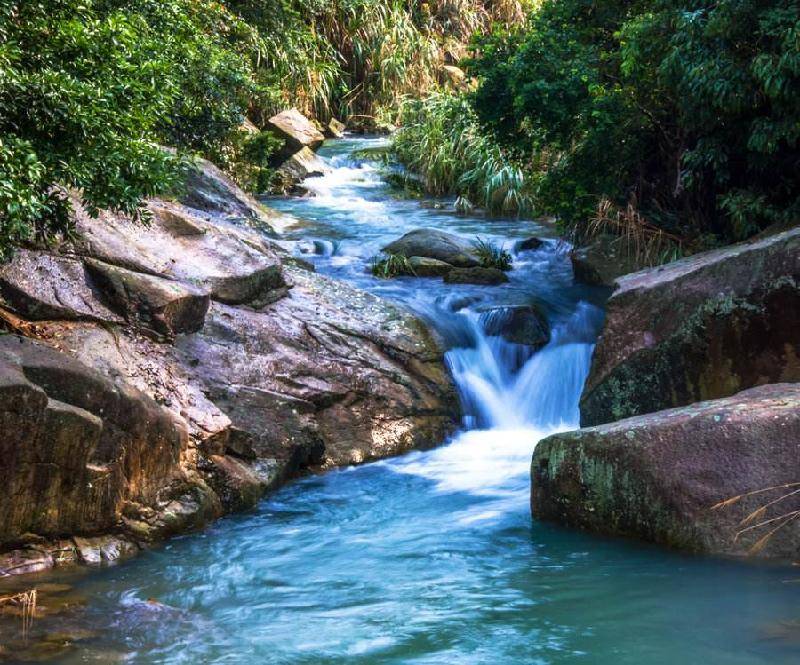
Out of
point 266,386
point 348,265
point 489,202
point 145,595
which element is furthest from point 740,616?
point 489,202

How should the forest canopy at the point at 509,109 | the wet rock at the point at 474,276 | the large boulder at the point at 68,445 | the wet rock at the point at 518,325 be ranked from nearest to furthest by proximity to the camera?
the large boulder at the point at 68,445 < the forest canopy at the point at 509,109 < the wet rock at the point at 518,325 < the wet rock at the point at 474,276

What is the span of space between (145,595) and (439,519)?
2.18 m

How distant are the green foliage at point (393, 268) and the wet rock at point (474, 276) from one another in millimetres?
519

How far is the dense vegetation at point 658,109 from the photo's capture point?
28.4 ft

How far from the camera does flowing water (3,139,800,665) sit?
439cm

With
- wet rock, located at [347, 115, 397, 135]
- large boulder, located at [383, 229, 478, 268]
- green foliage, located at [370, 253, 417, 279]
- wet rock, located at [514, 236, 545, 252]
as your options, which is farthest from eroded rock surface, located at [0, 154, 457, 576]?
wet rock, located at [347, 115, 397, 135]

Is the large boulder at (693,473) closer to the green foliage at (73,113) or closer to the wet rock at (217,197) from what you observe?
the green foliage at (73,113)

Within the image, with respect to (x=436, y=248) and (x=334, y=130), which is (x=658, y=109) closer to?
(x=436, y=248)

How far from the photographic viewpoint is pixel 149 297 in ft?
24.1

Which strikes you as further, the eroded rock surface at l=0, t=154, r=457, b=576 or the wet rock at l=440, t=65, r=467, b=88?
the wet rock at l=440, t=65, r=467, b=88

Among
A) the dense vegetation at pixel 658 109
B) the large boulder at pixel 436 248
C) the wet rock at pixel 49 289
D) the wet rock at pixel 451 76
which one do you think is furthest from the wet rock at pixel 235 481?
the wet rock at pixel 451 76

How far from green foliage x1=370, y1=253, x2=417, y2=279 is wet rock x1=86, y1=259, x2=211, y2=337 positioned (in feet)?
14.8

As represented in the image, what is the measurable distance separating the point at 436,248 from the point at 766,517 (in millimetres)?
7680

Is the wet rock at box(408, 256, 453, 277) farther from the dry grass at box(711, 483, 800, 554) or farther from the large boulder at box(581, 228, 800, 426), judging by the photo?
the dry grass at box(711, 483, 800, 554)
